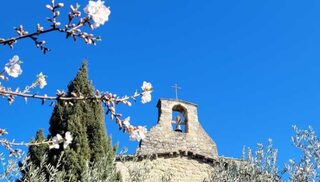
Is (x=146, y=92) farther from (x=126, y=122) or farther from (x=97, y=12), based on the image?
(x=97, y=12)

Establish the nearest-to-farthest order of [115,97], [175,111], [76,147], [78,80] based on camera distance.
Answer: [115,97], [76,147], [78,80], [175,111]

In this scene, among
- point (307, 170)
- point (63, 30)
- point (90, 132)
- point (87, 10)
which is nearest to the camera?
point (63, 30)

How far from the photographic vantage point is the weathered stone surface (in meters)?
14.8

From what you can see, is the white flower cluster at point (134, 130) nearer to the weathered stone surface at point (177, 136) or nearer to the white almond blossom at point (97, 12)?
the white almond blossom at point (97, 12)

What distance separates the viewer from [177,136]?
15.5m

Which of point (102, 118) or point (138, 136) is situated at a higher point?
point (102, 118)

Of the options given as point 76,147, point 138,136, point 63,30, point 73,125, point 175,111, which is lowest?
point 138,136

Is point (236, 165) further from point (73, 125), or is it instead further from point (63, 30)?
point (63, 30)

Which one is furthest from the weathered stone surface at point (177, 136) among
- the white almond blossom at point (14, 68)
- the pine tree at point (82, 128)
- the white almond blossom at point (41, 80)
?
the white almond blossom at point (14, 68)

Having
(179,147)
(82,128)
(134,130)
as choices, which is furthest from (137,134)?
(179,147)

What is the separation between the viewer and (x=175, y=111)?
55.2 feet

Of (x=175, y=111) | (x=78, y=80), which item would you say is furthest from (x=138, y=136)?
(x=175, y=111)

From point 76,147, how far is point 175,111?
683 cm

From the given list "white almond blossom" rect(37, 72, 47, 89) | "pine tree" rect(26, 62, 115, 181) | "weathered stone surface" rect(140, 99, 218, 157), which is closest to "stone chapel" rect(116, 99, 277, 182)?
"weathered stone surface" rect(140, 99, 218, 157)
